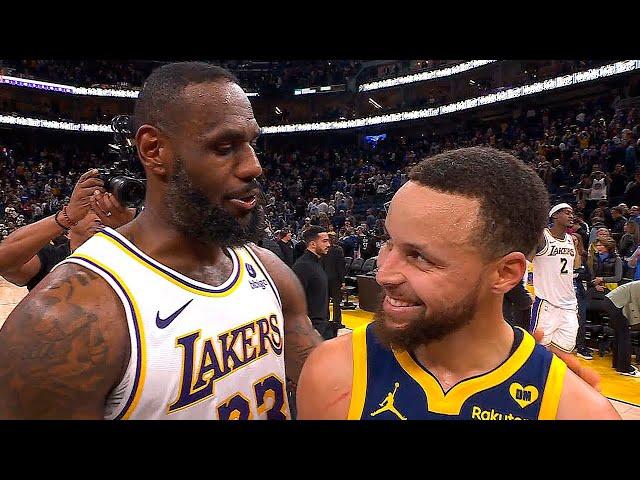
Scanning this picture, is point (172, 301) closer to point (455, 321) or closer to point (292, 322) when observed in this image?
point (292, 322)

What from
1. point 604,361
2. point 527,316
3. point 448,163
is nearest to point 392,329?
point 448,163

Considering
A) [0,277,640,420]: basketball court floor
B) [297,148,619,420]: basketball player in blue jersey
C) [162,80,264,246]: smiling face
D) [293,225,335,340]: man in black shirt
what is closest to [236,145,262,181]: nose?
[162,80,264,246]: smiling face

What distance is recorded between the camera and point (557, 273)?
625 cm

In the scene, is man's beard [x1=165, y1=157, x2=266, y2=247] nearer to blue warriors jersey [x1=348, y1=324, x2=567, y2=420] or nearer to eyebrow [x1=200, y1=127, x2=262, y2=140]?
eyebrow [x1=200, y1=127, x2=262, y2=140]

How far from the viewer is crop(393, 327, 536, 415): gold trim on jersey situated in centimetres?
127

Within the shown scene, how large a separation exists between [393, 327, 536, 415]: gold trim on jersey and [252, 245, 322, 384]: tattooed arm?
0.74 meters

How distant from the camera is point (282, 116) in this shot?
30234 mm

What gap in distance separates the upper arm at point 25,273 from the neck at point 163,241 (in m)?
1.75

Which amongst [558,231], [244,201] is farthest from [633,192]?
[244,201]

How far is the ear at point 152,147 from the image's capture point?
1678 mm

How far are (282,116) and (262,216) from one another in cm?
2919
